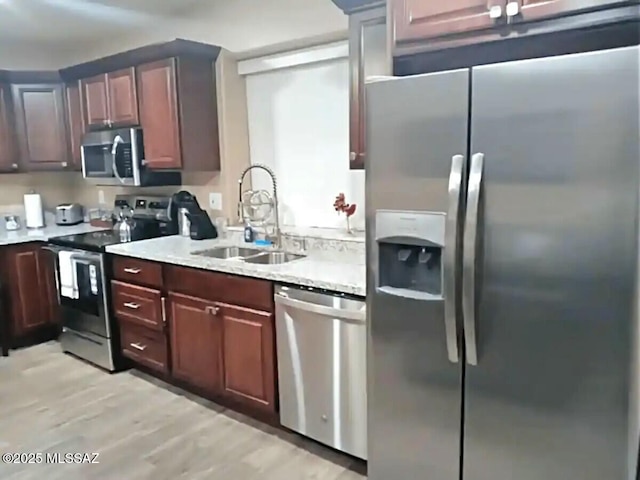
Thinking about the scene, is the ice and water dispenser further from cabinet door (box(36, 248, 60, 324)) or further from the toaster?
the toaster

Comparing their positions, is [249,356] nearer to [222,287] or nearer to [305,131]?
[222,287]

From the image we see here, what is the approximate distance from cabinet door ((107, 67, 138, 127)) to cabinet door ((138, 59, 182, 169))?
8cm

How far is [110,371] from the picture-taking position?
11.6 ft

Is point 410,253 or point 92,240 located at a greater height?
point 410,253

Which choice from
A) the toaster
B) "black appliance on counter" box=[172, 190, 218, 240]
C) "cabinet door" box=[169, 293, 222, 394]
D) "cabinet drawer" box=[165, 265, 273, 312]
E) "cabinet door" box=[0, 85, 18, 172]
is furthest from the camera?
the toaster

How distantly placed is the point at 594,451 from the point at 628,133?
0.91m

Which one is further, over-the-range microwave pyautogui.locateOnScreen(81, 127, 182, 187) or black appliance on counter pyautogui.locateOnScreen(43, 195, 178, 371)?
over-the-range microwave pyautogui.locateOnScreen(81, 127, 182, 187)

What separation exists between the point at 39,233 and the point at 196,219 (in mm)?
1587

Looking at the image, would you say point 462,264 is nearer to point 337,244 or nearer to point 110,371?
point 337,244

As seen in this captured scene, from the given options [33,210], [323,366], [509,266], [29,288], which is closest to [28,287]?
[29,288]

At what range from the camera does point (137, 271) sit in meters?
3.22

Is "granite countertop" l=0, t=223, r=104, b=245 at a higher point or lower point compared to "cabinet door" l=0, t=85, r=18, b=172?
lower

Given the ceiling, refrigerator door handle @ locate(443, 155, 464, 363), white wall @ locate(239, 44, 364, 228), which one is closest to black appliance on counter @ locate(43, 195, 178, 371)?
white wall @ locate(239, 44, 364, 228)

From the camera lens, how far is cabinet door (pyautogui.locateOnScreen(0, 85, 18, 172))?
13.6ft
